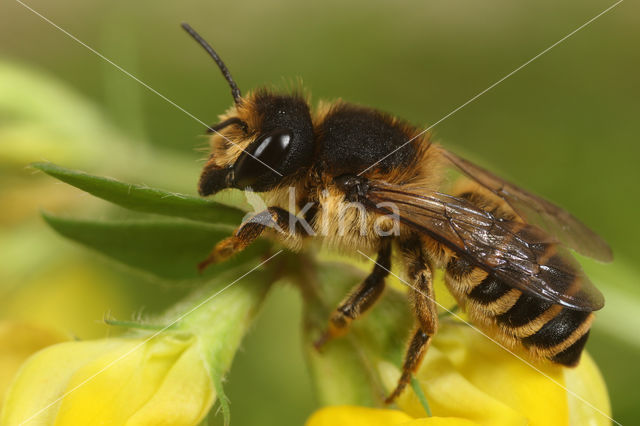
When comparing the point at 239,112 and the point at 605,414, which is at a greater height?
the point at 239,112

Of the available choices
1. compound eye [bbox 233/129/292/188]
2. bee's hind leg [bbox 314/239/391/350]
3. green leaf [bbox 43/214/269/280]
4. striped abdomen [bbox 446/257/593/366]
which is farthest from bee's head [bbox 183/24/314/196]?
striped abdomen [bbox 446/257/593/366]

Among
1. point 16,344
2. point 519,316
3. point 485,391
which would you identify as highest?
point 519,316

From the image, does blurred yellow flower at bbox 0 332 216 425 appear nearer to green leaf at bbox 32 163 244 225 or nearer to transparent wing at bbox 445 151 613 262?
green leaf at bbox 32 163 244 225

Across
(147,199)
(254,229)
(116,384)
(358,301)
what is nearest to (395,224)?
(358,301)

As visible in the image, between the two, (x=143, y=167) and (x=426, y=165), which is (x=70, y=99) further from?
(x=426, y=165)

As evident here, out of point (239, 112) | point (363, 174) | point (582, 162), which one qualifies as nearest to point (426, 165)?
point (363, 174)

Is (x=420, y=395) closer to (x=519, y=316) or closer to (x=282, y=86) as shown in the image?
(x=519, y=316)

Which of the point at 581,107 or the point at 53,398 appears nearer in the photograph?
the point at 53,398
